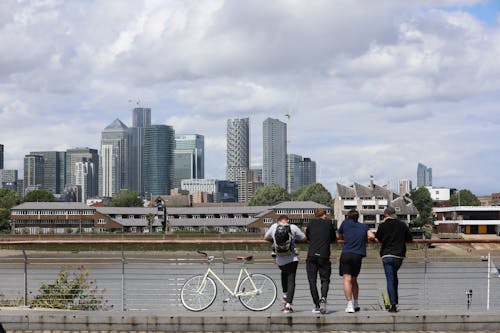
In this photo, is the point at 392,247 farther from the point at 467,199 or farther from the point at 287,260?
the point at 467,199

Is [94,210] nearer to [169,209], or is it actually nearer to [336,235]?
[169,209]

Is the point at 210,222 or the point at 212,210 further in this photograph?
the point at 212,210

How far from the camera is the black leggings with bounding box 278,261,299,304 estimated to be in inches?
612

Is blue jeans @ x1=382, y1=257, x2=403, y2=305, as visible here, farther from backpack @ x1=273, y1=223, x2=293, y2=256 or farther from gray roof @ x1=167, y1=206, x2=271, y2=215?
gray roof @ x1=167, y1=206, x2=271, y2=215

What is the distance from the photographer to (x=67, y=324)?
14.8 metres

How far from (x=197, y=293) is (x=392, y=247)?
3.86m

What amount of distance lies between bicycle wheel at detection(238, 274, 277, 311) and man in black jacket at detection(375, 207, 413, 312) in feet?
7.16

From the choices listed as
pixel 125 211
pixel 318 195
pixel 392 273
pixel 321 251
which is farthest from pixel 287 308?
pixel 318 195

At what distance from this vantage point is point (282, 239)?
611 inches

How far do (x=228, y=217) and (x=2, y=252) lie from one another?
59.7 meters

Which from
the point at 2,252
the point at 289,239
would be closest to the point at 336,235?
the point at 289,239

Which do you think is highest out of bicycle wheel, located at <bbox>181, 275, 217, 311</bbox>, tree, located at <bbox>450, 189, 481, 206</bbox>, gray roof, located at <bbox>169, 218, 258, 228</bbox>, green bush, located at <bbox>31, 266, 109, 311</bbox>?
tree, located at <bbox>450, 189, 481, 206</bbox>

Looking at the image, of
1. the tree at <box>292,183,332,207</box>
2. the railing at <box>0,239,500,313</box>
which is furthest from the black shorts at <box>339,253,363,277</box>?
the tree at <box>292,183,332,207</box>

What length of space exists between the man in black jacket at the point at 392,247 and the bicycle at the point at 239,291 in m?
2.20
